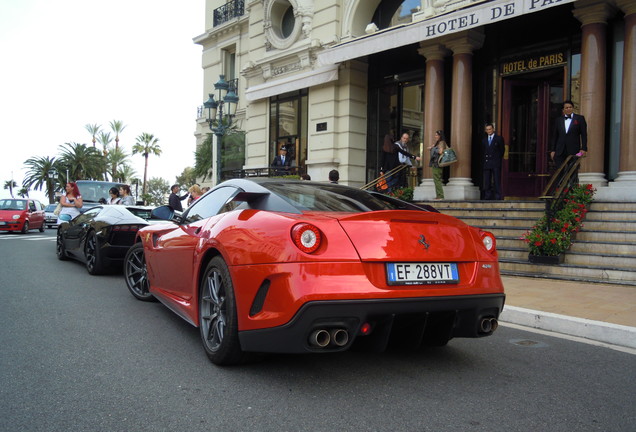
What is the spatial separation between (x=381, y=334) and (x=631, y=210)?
26.2ft

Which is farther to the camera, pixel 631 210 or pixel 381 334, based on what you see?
pixel 631 210

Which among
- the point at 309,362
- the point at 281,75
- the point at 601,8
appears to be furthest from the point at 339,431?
the point at 281,75

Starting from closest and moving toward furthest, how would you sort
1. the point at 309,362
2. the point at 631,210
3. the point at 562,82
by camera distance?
the point at 309,362
the point at 631,210
the point at 562,82

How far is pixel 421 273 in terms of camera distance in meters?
3.30

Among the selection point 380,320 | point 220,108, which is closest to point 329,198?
point 380,320

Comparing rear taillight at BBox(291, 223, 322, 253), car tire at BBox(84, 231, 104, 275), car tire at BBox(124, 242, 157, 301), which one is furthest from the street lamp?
rear taillight at BBox(291, 223, 322, 253)

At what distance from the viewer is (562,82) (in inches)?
503

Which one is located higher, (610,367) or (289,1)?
(289,1)

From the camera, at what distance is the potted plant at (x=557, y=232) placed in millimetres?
8555

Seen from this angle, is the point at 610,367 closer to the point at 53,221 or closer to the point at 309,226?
the point at 309,226

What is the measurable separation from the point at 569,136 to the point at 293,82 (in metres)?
Answer: 9.76

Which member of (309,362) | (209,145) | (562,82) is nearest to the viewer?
(309,362)

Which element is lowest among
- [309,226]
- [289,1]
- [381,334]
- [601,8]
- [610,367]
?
[610,367]

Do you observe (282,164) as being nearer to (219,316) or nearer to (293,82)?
(293,82)
